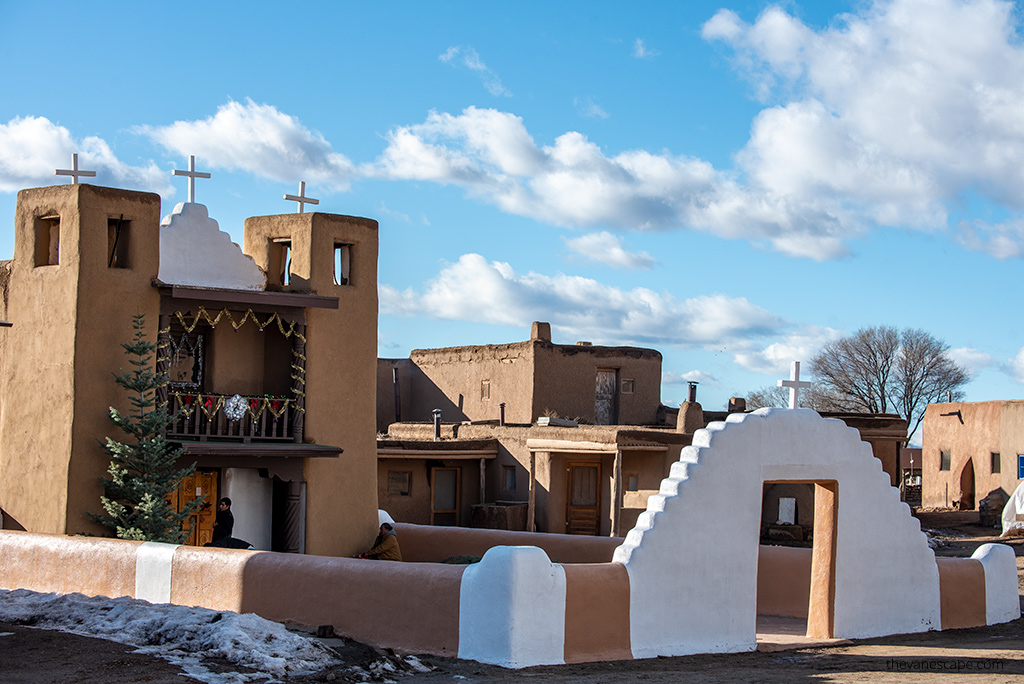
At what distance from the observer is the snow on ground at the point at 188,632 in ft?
32.9

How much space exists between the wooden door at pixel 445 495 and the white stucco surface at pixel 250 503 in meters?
8.86

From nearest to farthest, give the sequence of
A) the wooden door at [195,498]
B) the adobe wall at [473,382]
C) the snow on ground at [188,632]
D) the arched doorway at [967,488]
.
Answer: the snow on ground at [188,632] < the wooden door at [195,498] < the adobe wall at [473,382] < the arched doorway at [967,488]

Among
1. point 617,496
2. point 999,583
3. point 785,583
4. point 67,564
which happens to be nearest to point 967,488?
point 617,496

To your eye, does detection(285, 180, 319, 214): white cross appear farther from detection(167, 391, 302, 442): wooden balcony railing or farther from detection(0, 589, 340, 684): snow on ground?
detection(0, 589, 340, 684): snow on ground

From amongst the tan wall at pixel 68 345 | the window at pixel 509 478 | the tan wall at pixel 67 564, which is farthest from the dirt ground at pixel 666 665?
the window at pixel 509 478

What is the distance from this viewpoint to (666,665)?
40.3ft

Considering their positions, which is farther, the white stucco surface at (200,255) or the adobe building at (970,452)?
the adobe building at (970,452)

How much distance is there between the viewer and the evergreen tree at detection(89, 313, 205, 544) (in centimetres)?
1659

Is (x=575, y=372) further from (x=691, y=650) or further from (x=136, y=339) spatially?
(x=691, y=650)

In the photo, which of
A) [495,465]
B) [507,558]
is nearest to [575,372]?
[495,465]

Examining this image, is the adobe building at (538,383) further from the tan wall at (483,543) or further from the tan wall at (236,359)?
the tan wall at (236,359)

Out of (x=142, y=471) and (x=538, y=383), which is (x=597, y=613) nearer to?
(x=142, y=471)

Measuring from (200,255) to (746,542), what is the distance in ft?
34.0

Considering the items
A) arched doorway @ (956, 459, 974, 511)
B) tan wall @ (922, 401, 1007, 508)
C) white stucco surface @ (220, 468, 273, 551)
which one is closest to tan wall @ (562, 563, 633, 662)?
white stucco surface @ (220, 468, 273, 551)
